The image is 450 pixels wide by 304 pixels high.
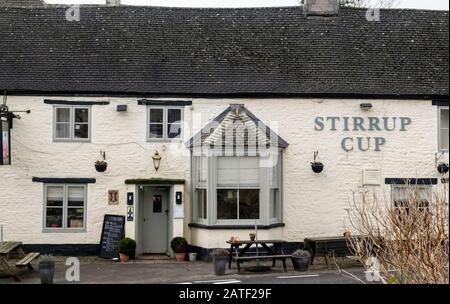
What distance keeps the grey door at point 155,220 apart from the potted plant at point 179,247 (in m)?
1.16

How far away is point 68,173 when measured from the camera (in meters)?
18.7

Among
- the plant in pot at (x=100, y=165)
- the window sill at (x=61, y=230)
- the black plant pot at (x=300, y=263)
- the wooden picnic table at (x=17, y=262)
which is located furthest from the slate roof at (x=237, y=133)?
Result: the wooden picnic table at (x=17, y=262)

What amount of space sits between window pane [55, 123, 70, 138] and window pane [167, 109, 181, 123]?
311 cm

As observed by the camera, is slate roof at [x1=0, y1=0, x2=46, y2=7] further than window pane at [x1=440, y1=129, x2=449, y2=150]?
Yes

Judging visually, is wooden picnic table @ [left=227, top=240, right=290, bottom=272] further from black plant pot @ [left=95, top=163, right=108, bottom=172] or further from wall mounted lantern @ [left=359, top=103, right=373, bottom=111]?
wall mounted lantern @ [left=359, top=103, right=373, bottom=111]

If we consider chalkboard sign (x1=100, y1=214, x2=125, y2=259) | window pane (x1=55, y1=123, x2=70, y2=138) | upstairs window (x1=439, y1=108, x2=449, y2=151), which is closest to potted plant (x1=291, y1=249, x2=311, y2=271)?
chalkboard sign (x1=100, y1=214, x2=125, y2=259)

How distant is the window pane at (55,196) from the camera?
61.8ft

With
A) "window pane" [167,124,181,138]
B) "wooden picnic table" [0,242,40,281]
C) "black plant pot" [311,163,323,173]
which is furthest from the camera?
"window pane" [167,124,181,138]

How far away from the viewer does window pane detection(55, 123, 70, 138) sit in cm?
1897

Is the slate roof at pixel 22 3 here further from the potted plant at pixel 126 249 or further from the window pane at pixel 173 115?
the potted plant at pixel 126 249

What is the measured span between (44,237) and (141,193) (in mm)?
3190

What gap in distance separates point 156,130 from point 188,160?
1.39 m
